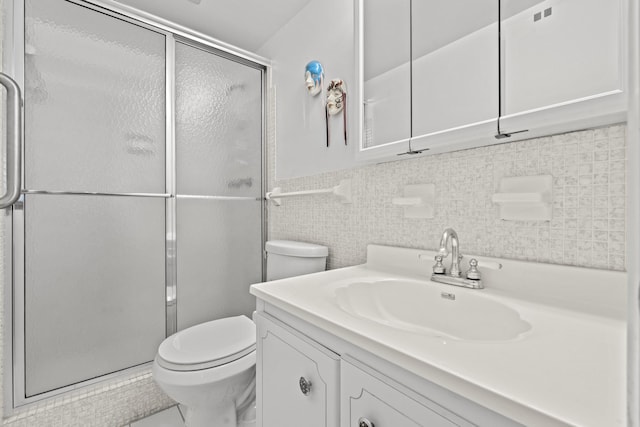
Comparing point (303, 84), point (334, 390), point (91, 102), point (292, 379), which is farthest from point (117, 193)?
point (334, 390)

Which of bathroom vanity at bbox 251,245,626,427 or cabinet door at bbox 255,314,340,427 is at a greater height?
bathroom vanity at bbox 251,245,626,427

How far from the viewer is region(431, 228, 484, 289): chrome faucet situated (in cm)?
83

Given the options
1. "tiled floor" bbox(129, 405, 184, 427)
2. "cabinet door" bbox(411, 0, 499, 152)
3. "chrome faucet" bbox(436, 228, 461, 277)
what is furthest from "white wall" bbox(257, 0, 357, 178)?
"tiled floor" bbox(129, 405, 184, 427)

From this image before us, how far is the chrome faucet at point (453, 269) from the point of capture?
32.8 inches

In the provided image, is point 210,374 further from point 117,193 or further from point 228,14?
point 228,14

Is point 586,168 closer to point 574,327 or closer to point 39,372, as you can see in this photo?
point 574,327

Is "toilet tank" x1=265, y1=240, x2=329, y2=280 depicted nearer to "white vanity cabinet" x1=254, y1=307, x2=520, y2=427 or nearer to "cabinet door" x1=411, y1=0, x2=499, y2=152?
"white vanity cabinet" x1=254, y1=307, x2=520, y2=427

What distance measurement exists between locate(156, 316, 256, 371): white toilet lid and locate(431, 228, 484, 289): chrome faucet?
0.86 meters

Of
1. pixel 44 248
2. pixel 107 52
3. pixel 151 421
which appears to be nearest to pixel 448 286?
pixel 151 421

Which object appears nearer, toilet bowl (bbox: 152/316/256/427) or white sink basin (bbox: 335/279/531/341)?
white sink basin (bbox: 335/279/531/341)

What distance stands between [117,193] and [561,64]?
1.79 metres

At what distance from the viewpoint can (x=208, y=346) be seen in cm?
130

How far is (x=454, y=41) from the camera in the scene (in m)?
0.92

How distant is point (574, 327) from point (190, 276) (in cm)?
165
